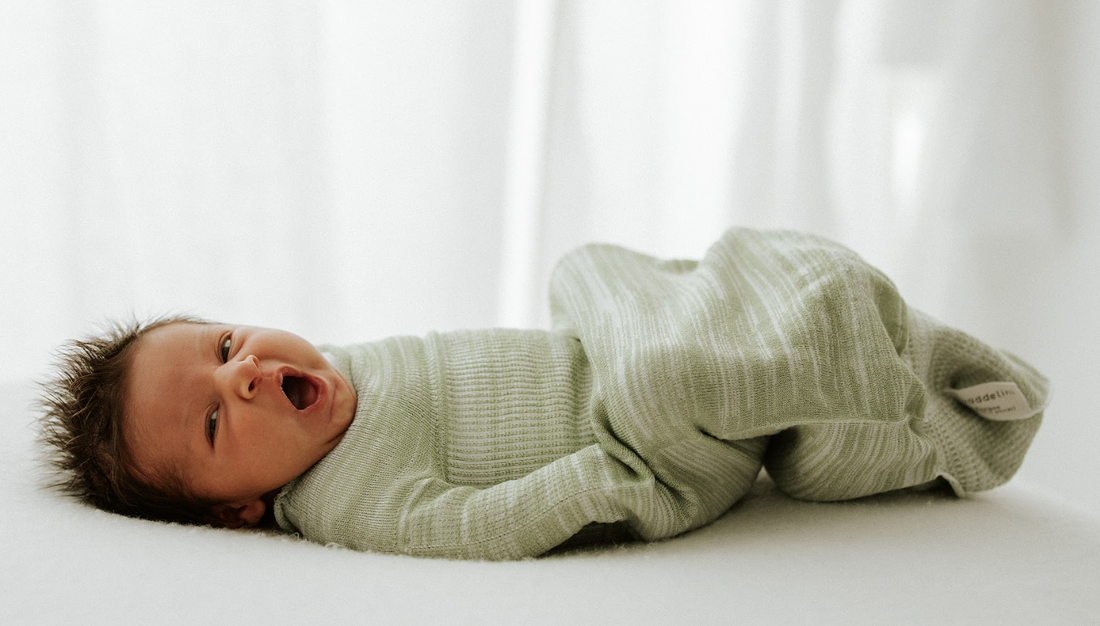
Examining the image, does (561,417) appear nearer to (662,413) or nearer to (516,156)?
(662,413)

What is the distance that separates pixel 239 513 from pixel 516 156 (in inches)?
38.2

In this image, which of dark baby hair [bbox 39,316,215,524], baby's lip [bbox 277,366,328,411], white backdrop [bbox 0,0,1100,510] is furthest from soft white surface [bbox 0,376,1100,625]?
white backdrop [bbox 0,0,1100,510]

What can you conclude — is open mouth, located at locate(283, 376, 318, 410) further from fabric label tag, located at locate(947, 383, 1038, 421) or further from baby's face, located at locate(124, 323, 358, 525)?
fabric label tag, located at locate(947, 383, 1038, 421)

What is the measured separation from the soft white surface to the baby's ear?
0.11 metres

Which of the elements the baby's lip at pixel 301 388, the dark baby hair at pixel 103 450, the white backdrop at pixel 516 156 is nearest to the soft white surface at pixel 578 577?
the dark baby hair at pixel 103 450

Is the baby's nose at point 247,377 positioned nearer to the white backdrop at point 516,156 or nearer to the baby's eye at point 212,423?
the baby's eye at point 212,423

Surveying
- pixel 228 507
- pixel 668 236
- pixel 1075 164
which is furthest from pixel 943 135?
pixel 228 507

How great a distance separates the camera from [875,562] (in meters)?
0.80

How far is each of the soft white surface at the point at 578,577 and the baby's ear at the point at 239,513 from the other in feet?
0.35

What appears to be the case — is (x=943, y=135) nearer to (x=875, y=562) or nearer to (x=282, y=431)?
(x=875, y=562)

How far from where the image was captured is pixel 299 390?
3.17ft

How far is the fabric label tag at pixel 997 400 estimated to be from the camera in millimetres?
978

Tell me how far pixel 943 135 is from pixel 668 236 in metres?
0.57

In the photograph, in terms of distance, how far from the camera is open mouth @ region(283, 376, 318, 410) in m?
0.95
